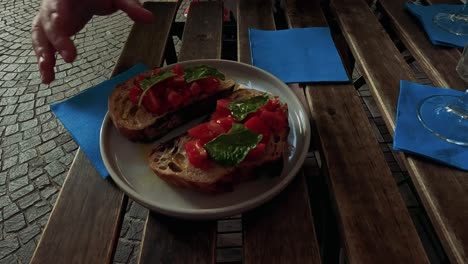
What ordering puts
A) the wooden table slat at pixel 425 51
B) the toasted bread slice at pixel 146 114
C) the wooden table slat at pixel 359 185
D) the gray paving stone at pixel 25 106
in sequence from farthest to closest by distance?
the gray paving stone at pixel 25 106 → the wooden table slat at pixel 425 51 → the toasted bread slice at pixel 146 114 → the wooden table slat at pixel 359 185

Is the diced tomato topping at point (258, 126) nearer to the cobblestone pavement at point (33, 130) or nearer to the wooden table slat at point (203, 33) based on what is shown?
the wooden table slat at point (203, 33)

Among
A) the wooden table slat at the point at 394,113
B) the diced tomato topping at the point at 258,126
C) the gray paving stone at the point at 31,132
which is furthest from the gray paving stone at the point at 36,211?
the wooden table slat at the point at 394,113

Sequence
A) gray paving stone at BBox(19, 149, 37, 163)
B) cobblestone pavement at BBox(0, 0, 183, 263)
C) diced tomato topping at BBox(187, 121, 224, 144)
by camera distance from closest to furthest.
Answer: diced tomato topping at BBox(187, 121, 224, 144) → cobblestone pavement at BBox(0, 0, 183, 263) → gray paving stone at BBox(19, 149, 37, 163)

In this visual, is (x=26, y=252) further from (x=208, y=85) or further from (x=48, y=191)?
(x=208, y=85)

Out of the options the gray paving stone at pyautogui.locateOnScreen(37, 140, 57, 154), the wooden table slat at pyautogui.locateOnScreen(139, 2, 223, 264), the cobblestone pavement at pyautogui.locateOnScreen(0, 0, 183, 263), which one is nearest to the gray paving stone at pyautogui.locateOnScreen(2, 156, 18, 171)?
the cobblestone pavement at pyautogui.locateOnScreen(0, 0, 183, 263)

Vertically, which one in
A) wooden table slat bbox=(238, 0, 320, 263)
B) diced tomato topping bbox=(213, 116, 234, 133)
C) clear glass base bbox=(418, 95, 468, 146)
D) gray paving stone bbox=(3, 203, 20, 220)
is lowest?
gray paving stone bbox=(3, 203, 20, 220)

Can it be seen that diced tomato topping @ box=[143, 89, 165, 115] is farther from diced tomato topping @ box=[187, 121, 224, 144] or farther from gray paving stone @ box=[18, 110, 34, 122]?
gray paving stone @ box=[18, 110, 34, 122]

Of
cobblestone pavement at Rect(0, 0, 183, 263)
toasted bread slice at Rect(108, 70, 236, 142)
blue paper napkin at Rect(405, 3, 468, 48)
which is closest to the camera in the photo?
toasted bread slice at Rect(108, 70, 236, 142)
